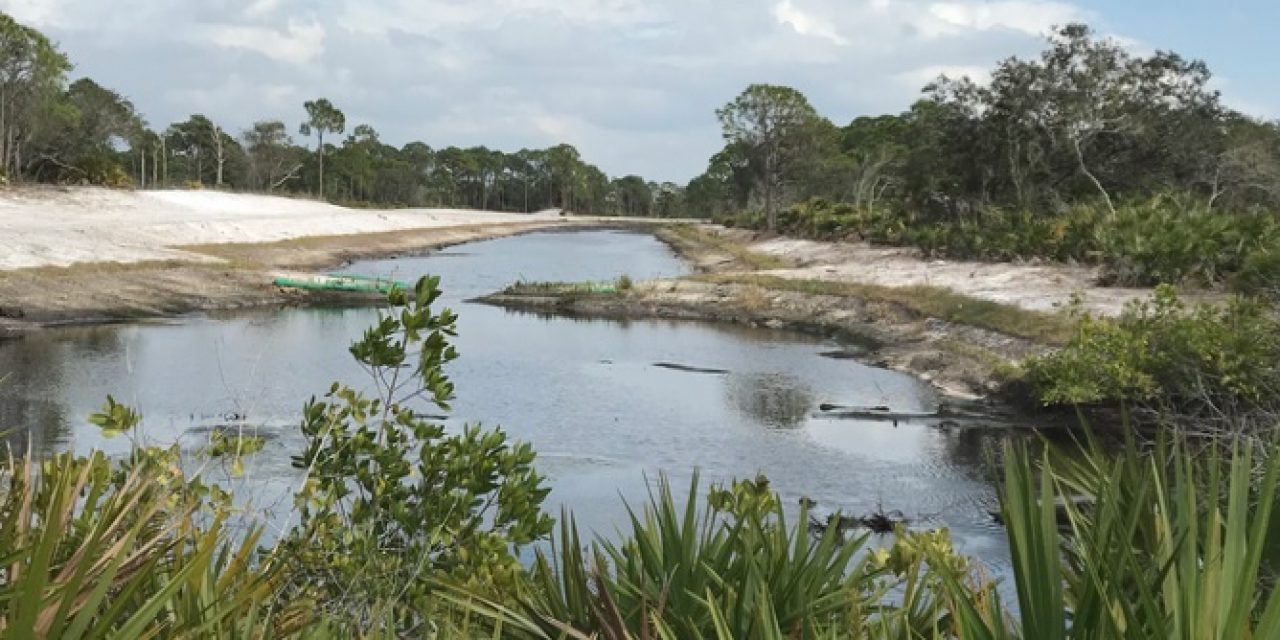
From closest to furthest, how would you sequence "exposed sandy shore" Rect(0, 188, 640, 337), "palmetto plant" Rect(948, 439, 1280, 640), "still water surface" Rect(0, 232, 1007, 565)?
"palmetto plant" Rect(948, 439, 1280, 640) < "still water surface" Rect(0, 232, 1007, 565) < "exposed sandy shore" Rect(0, 188, 640, 337)

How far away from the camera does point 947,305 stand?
1192 inches

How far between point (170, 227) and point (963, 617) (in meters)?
52.7

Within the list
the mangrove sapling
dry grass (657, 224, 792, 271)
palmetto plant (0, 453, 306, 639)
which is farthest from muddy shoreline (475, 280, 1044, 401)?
palmetto plant (0, 453, 306, 639)

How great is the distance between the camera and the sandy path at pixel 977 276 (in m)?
27.6

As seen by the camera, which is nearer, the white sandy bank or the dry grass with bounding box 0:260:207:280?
the dry grass with bounding box 0:260:207:280

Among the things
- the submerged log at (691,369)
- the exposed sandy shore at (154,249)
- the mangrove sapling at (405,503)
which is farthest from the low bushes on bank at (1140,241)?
the exposed sandy shore at (154,249)

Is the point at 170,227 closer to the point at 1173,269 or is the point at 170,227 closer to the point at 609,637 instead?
the point at 1173,269

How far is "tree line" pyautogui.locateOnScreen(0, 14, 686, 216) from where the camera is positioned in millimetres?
59594

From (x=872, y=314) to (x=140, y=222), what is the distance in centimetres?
3400

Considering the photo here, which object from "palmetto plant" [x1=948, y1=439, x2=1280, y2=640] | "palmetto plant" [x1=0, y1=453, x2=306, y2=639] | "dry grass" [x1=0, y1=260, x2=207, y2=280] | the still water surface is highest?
"palmetto plant" [x1=948, y1=439, x2=1280, y2=640]

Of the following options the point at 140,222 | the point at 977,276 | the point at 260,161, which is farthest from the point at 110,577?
the point at 260,161

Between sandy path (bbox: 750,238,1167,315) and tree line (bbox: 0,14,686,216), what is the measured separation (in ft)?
121

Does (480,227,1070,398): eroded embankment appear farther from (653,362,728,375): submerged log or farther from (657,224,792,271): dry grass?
(653,362,728,375): submerged log

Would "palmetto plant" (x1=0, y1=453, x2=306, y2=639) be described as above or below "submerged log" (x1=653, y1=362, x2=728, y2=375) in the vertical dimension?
above
